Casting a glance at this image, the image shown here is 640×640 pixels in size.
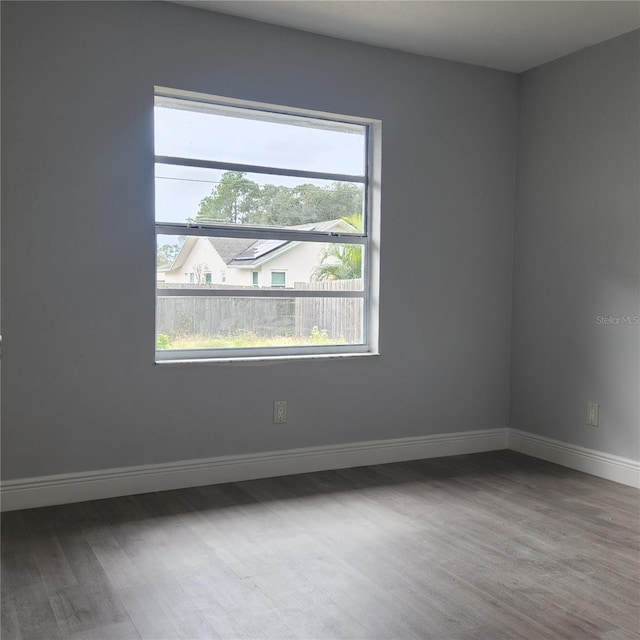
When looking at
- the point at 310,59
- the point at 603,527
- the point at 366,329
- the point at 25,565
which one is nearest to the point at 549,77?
the point at 310,59

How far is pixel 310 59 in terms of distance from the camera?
3750 mm

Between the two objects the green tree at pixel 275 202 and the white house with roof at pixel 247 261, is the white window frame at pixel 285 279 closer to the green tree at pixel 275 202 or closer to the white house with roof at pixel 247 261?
the white house with roof at pixel 247 261

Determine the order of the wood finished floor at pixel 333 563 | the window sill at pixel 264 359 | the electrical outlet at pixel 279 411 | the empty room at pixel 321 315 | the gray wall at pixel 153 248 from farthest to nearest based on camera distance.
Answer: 1. the electrical outlet at pixel 279 411
2. the window sill at pixel 264 359
3. the gray wall at pixel 153 248
4. the empty room at pixel 321 315
5. the wood finished floor at pixel 333 563

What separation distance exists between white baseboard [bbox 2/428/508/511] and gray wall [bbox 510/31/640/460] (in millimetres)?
556

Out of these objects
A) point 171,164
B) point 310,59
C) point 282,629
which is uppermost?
point 310,59

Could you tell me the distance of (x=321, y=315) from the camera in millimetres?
3969

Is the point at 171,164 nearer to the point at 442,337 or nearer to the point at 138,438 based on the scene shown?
the point at 138,438

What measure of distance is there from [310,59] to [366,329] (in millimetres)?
1573

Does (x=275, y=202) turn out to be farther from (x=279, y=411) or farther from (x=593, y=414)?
(x=593, y=414)

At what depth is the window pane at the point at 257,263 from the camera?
3.56 m

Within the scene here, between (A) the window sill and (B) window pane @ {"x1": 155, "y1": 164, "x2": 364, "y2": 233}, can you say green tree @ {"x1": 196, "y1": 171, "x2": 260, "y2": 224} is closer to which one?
(B) window pane @ {"x1": 155, "y1": 164, "x2": 364, "y2": 233}

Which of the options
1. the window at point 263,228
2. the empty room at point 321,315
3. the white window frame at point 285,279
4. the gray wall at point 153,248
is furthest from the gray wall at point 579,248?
the white window frame at point 285,279

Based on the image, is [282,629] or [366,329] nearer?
[282,629]

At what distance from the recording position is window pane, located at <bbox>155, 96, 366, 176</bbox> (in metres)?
3.53
